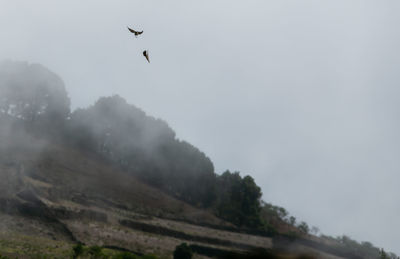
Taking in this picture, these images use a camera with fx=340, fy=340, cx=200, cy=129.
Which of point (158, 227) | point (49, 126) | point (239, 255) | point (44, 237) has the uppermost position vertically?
point (49, 126)

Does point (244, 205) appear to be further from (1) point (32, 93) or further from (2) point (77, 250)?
(1) point (32, 93)

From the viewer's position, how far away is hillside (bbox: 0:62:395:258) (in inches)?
1335

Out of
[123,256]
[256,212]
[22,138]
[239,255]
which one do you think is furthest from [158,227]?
[239,255]

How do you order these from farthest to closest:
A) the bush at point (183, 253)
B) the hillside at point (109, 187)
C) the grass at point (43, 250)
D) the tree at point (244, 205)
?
the tree at point (244, 205), the hillside at point (109, 187), the bush at point (183, 253), the grass at point (43, 250)

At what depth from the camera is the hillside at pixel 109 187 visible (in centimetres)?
3391

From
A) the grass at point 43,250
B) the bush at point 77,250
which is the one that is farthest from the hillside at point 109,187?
the bush at point 77,250

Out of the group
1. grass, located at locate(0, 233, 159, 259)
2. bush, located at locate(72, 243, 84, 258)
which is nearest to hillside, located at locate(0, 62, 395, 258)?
grass, located at locate(0, 233, 159, 259)

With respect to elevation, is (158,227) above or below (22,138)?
below

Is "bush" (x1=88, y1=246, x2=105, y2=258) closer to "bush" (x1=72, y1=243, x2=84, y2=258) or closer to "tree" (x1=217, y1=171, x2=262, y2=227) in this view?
"bush" (x1=72, y1=243, x2=84, y2=258)

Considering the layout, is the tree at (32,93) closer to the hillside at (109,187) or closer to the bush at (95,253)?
the hillside at (109,187)

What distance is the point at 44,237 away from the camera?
1227 inches

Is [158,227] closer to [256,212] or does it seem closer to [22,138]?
[256,212]

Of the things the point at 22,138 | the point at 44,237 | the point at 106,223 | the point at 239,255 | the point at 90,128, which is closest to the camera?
the point at 239,255

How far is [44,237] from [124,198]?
29483 millimetres
